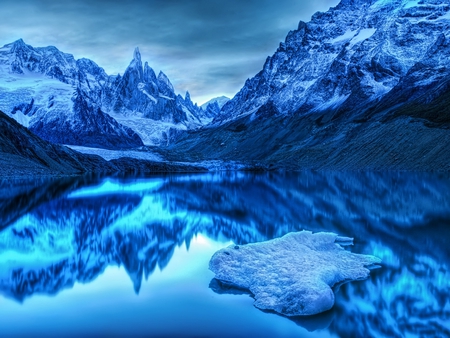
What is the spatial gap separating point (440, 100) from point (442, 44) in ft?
173

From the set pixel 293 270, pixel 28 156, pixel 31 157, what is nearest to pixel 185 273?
pixel 293 270

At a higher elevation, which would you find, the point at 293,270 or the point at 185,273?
Answer: the point at 185,273

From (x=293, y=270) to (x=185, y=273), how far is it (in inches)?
176

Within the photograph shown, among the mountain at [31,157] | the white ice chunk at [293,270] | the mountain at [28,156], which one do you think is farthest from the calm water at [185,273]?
the mountain at [31,157]

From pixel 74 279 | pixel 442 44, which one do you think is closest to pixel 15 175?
pixel 74 279

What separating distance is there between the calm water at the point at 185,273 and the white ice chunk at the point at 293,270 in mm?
502

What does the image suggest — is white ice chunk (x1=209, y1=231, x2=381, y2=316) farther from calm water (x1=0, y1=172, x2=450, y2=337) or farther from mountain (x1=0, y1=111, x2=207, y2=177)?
mountain (x1=0, y1=111, x2=207, y2=177)

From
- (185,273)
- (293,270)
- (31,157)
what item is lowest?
(293,270)

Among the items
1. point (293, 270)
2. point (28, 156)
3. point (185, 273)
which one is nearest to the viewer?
point (293, 270)

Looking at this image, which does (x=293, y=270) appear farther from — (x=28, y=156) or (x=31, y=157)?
(x=31, y=157)

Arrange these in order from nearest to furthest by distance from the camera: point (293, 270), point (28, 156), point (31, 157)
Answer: point (293, 270), point (28, 156), point (31, 157)

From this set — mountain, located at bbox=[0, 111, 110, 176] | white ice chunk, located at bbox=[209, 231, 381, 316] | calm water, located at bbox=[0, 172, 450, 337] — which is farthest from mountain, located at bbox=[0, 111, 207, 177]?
white ice chunk, located at bbox=[209, 231, 381, 316]

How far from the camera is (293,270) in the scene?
1712cm

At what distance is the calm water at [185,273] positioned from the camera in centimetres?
1279
